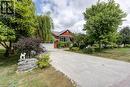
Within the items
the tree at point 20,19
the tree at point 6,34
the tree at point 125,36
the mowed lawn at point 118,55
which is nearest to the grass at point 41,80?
the tree at point 6,34

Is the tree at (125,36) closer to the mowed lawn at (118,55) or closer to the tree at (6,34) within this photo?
the mowed lawn at (118,55)

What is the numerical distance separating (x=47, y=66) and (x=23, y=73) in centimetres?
182

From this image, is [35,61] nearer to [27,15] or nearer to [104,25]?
[27,15]

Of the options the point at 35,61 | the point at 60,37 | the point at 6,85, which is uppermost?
the point at 60,37

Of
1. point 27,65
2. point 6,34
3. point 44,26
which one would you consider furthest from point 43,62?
point 44,26

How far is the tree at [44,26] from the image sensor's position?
27859 millimetres

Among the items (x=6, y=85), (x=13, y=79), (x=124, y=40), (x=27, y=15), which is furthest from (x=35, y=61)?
(x=124, y=40)

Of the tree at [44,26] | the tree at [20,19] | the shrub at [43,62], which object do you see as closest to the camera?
the shrub at [43,62]

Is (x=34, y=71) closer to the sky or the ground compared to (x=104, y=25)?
closer to the ground

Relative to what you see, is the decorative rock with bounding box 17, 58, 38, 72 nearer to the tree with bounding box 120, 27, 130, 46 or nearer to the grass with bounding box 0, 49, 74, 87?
the grass with bounding box 0, 49, 74, 87

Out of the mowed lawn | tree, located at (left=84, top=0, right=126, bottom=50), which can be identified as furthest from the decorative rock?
tree, located at (left=84, top=0, right=126, bottom=50)

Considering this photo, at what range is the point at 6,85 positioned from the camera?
10562 millimetres

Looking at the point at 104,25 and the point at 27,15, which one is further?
the point at 104,25

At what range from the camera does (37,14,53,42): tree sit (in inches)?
1097
